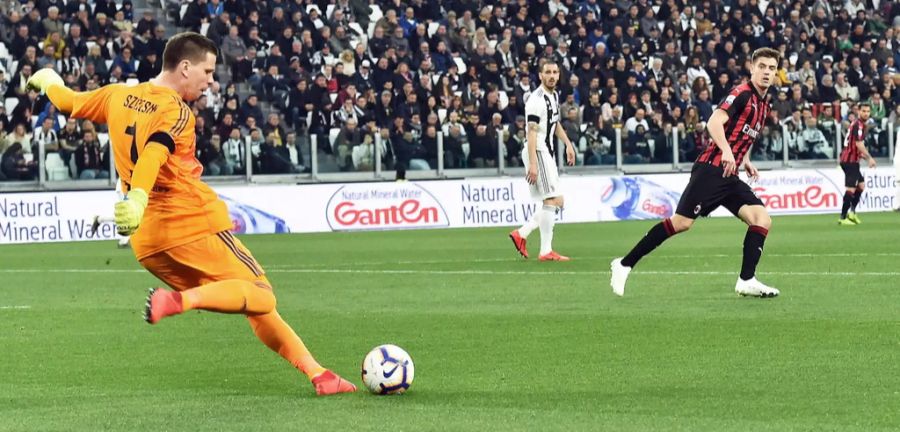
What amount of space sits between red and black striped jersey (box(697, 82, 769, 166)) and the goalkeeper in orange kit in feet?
20.7

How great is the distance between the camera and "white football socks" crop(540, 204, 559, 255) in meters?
19.0

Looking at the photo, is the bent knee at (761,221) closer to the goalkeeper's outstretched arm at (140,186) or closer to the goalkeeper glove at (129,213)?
the goalkeeper's outstretched arm at (140,186)

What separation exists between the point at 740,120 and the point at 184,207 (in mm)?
6938

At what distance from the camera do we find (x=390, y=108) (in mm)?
31078

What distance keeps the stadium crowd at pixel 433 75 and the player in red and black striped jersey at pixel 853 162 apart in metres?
3.82

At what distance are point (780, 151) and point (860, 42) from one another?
25.5 ft

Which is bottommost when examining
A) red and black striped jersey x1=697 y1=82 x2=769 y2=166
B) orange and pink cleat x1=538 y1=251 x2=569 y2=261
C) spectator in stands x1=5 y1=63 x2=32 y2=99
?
orange and pink cleat x1=538 y1=251 x2=569 y2=261

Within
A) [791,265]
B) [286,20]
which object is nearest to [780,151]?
[286,20]

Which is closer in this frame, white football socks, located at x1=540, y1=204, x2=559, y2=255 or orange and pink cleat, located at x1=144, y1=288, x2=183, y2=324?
orange and pink cleat, located at x1=144, y1=288, x2=183, y2=324

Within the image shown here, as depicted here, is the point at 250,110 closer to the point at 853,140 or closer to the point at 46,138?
the point at 46,138

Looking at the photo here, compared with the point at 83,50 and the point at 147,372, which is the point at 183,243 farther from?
the point at 83,50

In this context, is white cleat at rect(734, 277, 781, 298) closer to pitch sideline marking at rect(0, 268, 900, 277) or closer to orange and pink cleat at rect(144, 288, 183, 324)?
pitch sideline marking at rect(0, 268, 900, 277)

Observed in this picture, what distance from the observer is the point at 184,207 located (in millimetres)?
7781

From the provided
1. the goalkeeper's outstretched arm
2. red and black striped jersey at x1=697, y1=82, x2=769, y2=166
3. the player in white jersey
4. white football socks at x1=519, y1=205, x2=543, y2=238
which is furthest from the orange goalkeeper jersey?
white football socks at x1=519, y1=205, x2=543, y2=238
